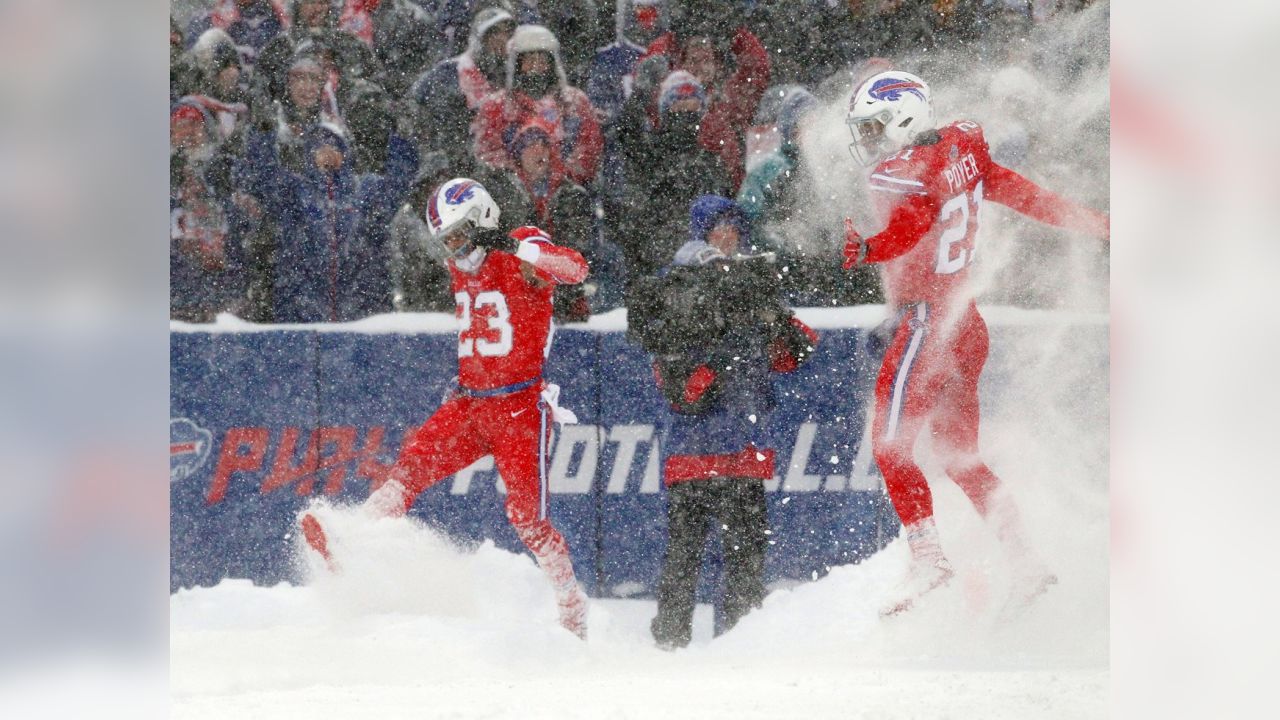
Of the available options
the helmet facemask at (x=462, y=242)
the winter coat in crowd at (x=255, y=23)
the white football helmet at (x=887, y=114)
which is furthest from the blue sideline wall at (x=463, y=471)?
the winter coat in crowd at (x=255, y=23)

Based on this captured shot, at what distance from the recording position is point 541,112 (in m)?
3.49

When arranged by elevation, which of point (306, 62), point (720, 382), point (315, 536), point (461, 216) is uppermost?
point (306, 62)

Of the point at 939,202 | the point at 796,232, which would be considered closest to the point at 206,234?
the point at 796,232

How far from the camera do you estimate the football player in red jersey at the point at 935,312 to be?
133 inches

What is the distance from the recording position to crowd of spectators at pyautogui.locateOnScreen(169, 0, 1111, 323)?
3.44 meters

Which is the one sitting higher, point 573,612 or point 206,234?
point 206,234

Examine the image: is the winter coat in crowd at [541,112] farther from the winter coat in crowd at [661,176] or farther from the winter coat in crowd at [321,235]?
the winter coat in crowd at [321,235]

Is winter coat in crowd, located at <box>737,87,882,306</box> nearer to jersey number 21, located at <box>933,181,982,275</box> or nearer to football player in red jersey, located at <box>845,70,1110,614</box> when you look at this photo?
football player in red jersey, located at <box>845,70,1110,614</box>

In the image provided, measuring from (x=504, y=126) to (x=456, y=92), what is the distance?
7.8 inches

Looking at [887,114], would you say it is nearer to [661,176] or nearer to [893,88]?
[893,88]

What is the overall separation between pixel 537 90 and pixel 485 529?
150cm

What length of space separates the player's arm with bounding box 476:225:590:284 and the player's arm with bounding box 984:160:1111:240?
1.40m

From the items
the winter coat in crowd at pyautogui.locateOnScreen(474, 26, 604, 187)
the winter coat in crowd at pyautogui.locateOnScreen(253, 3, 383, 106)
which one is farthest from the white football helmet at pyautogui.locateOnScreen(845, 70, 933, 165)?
the winter coat in crowd at pyautogui.locateOnScreen(253, 3, 383, 106)
